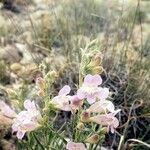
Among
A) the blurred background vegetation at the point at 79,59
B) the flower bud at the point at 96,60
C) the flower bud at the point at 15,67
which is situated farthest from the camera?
the flower bud at the point at 15,67

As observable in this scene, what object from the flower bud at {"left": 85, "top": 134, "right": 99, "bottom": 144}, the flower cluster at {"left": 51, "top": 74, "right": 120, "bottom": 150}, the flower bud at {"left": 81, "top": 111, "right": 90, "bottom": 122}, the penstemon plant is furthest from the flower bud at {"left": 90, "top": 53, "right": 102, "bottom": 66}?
the flower bud at {"left": 85, "top": 134, "right": 99, "bottom": 144}

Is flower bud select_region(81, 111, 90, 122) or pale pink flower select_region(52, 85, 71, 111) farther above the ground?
pale pink flower select_region(52, 85, 71, 111)

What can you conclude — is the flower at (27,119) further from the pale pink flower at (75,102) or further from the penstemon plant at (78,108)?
the pale pink flower at (75,102)

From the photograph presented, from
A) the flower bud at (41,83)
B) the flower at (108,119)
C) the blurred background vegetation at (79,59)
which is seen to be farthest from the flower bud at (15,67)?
the flower at (108,119)

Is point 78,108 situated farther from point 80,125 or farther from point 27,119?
point 27,119

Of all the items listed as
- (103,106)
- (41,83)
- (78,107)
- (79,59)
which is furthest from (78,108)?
(79,59)

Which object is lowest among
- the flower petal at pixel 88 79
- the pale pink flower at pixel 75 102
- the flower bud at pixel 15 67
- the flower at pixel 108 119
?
the flower bud at pixel 15 67

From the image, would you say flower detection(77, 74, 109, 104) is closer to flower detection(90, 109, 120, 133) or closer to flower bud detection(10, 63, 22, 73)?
flower detection(90, 109, 120, 133)

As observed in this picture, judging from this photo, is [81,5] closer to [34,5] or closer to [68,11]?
[68,11]

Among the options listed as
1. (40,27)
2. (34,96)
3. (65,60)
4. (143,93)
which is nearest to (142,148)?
(143,93)
